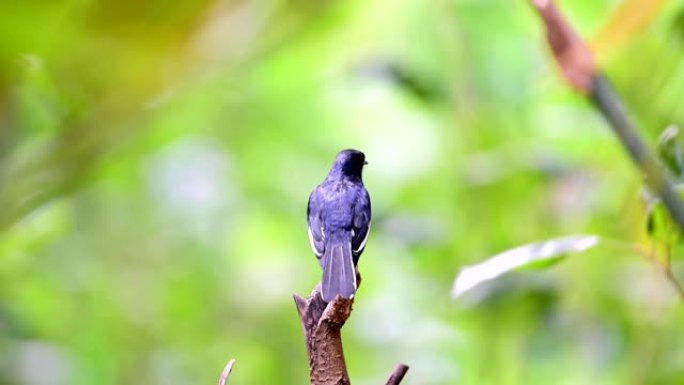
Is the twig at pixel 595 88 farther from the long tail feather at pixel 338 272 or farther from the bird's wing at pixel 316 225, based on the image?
the bird's wing at pixel 316 225

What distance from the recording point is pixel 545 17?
94 cm

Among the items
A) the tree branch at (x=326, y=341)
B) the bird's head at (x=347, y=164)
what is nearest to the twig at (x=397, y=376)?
the tree branch at (x=326, y=341)

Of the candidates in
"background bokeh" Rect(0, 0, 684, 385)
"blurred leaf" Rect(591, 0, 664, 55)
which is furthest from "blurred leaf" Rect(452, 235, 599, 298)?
"blurred leaf" Rect(591, 0, 664, 55)

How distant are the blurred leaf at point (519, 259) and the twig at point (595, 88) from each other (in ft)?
0.53

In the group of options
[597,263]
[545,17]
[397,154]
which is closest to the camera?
[545,17]

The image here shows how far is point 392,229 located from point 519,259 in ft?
3.04

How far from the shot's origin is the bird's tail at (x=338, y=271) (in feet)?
3.55

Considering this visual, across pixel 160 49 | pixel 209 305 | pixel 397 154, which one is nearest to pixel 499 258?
pixel 160 49

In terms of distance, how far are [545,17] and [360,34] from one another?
220cm

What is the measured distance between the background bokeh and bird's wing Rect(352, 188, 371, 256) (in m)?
0.27

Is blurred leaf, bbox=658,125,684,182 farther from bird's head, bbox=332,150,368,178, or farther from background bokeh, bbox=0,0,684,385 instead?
bird's head, bbox=332,150,368,178

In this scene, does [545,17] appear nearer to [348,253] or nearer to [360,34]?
[348,253]

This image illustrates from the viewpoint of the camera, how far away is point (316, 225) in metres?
1.61

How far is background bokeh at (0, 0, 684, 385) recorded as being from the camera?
1901 millimetres
